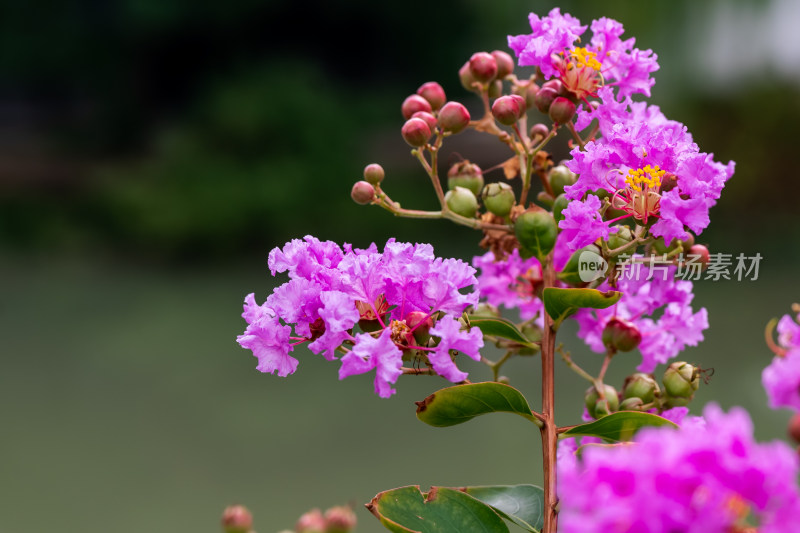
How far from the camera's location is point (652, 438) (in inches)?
13.9

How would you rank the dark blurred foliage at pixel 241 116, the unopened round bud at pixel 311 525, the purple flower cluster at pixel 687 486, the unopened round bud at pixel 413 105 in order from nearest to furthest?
the purple flower cluster at pixel 687 486 < the unopened round bud at pixel 413 105 < the unopened round bud at pixel 311 525 < the dark blurred foliage at pixel 241 116

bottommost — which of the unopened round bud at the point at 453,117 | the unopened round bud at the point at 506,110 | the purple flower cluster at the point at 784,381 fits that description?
the purple flower cluster at the point at 784,381

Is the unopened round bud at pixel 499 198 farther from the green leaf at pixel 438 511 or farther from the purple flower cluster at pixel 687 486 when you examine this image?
the purple flower cluster at pixel 687 486

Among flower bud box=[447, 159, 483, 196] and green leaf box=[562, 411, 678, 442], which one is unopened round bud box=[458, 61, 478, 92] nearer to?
flower bud box=[447, 159, 483, 196]

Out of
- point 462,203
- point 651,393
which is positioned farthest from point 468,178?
point 651,393

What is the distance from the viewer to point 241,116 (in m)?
7.38

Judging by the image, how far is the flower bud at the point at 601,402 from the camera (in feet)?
2.43

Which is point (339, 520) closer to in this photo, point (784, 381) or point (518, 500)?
point (518, 500)

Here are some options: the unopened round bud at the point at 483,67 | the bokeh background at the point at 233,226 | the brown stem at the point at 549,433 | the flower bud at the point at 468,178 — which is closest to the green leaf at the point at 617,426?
the brown stem at the point at 549,433

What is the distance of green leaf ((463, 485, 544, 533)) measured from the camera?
712 millimetres

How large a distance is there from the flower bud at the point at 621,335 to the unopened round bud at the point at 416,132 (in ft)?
0.77

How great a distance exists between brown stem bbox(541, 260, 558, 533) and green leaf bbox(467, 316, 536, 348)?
0.02 m

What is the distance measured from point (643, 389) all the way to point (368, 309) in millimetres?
260

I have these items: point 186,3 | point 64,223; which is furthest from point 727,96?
point 64,223
